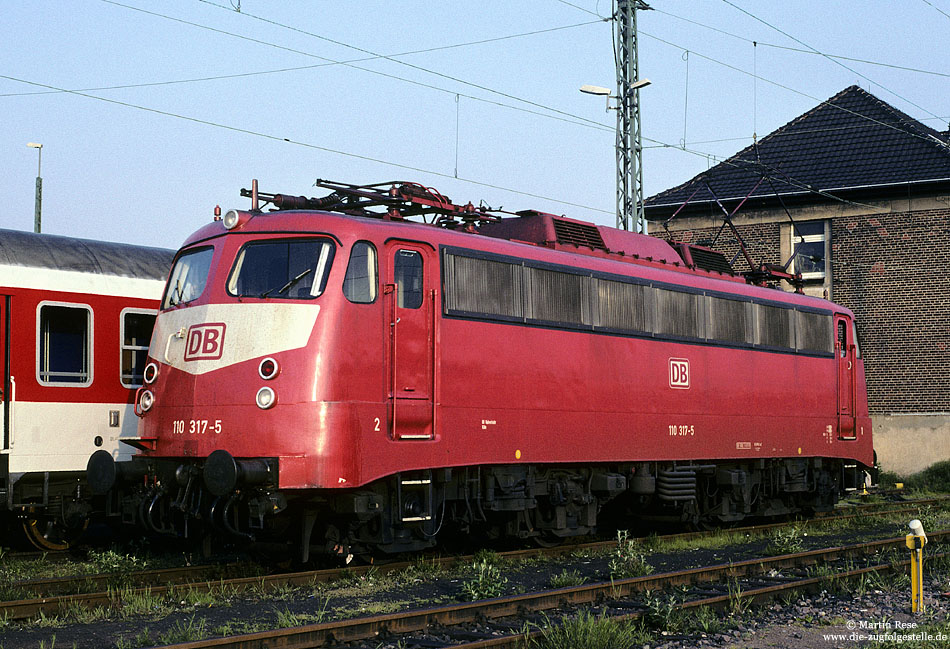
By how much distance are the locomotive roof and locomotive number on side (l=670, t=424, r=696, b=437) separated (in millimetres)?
6758

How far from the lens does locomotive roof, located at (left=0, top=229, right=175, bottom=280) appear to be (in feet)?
41.6

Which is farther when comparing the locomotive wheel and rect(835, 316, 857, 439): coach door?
rect(835, 316, 857, 439): coach door

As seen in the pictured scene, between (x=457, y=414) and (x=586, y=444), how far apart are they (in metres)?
2.34

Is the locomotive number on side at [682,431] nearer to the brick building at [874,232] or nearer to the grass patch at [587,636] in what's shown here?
the grass patch at [587,636]

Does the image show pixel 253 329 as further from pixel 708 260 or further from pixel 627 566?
pixel 708 260

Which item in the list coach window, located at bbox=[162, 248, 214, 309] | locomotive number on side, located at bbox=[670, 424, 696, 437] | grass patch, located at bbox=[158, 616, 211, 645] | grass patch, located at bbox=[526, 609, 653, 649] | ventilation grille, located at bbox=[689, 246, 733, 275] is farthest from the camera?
ventilation grille, located at bbox=[689, 246, 733, 275]

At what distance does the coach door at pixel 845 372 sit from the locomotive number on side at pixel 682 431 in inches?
183

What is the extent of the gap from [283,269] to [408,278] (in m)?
1.24

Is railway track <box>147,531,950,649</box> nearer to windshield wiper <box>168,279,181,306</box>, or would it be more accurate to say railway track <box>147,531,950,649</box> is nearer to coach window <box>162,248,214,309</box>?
coach window <box>162,248,214,309</box>

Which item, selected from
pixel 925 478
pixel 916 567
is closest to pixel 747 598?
pixel 916 567

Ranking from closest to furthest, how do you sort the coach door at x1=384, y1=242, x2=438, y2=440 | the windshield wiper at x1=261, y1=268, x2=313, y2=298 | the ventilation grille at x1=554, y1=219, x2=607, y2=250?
1. the windshield wiper at x1=261, y1=268, x2=313, y2=298
2. the coach door at x1=384, y1=242, x2=438, y2=440
3. the ventilation grille at x1=554, y1=219, x2=607, y2=250

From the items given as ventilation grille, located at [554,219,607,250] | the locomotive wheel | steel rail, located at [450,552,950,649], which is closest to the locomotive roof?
the locomotive wheel

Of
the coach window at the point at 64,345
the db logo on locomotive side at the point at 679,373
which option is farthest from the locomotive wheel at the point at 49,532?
the db logo on locomotive side at the point at 679,373

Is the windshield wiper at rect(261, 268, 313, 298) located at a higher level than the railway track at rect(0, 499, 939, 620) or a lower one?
higher
